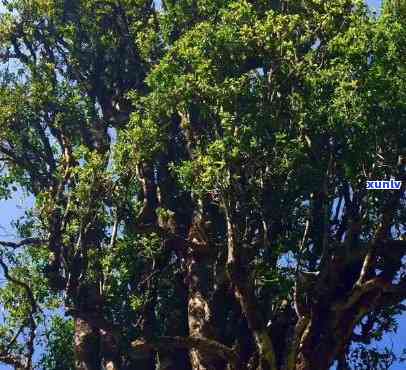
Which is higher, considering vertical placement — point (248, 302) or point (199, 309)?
point (199, 309)

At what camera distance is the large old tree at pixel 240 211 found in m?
15.1

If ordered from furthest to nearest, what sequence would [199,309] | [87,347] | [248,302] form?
[87,347], [199,309], [248,302]

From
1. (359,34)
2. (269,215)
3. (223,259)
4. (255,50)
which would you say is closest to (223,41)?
(255,50)

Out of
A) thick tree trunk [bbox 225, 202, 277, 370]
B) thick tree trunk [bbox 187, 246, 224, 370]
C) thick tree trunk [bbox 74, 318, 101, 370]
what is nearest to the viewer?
thick tree trunk [bbox 225, 202, 277, 370]

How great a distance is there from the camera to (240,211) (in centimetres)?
1622

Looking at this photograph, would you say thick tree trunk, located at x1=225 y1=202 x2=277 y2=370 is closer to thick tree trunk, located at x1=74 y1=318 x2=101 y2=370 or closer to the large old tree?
the large old tree

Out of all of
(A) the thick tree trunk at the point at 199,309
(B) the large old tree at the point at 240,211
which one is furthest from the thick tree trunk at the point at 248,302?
(A) the thick tree trunk at the point at 199,309

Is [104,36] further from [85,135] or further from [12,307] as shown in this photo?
[12,307]

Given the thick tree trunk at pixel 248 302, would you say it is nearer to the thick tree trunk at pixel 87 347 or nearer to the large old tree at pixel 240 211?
the large old tree at pixel 240 211

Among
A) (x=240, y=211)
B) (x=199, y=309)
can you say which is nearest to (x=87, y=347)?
(x=199, y=309)

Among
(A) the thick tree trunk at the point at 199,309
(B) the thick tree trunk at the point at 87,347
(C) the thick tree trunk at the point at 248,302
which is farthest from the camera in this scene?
(B) the thick tree trunk at the point at 87,347

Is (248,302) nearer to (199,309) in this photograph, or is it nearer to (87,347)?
(199,309)

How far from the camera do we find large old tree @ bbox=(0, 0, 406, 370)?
15.1 m

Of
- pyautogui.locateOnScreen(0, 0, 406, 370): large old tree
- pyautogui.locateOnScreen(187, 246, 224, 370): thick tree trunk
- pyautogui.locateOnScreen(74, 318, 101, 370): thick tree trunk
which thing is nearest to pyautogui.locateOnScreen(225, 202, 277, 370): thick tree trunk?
pyautogui.locateOnScreen(0, 0, 406, 370): large old tree
